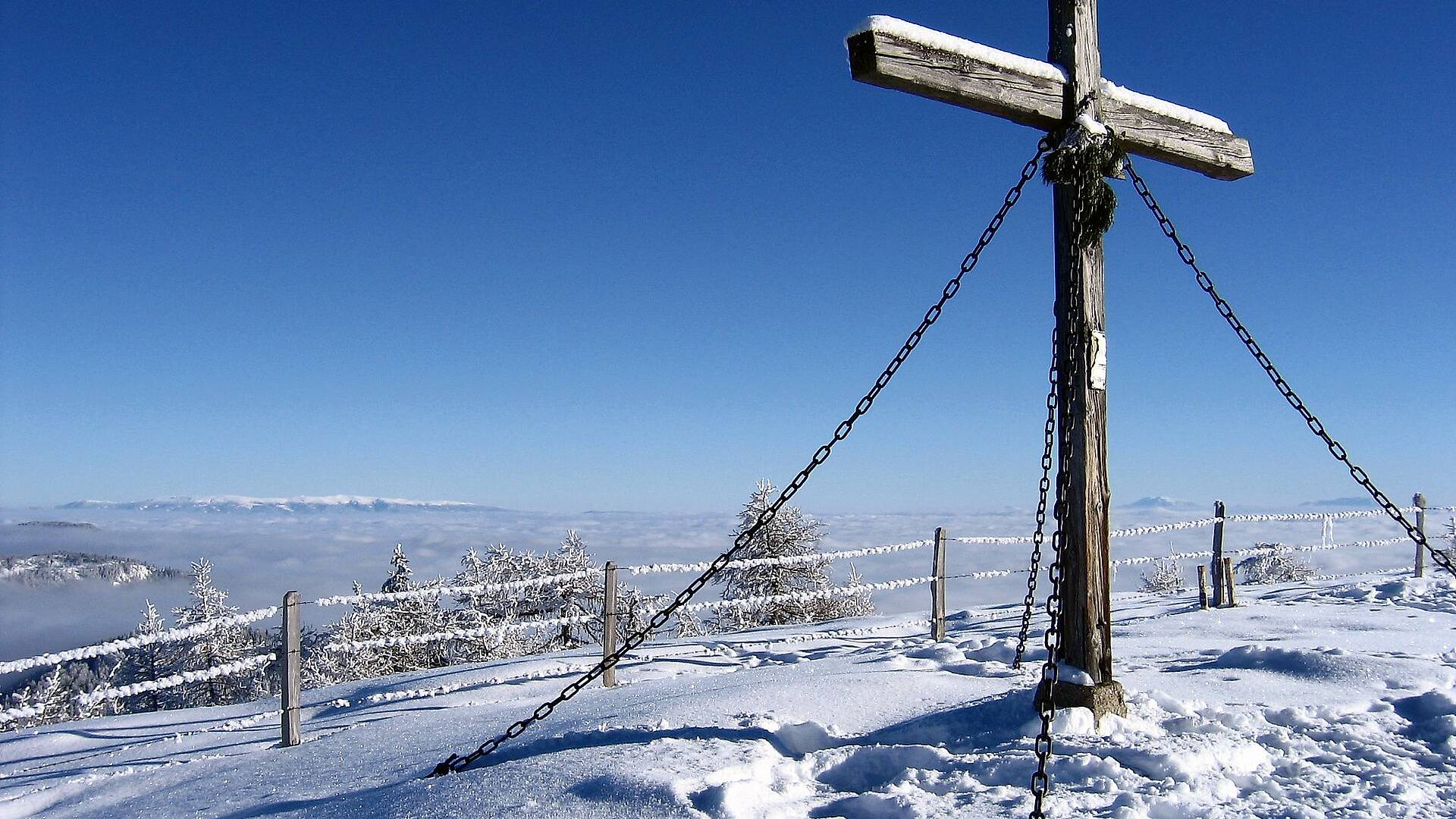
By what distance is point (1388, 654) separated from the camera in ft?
23.5

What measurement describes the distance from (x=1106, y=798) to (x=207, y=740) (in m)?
7.98

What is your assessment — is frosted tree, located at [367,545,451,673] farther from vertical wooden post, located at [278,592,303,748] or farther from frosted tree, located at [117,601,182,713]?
vertical wooden post, located at [278,592,303,748]

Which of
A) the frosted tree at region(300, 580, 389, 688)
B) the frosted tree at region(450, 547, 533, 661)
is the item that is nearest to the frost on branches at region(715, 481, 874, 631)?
the frosted tree at region(450, 547, 533, 661)

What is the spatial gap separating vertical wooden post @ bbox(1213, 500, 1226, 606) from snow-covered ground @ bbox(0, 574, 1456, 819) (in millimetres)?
3435

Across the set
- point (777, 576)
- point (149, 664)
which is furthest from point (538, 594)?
point (149, 664)

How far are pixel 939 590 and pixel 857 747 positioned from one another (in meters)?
6.06

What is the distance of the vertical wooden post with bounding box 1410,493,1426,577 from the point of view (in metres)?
15.3

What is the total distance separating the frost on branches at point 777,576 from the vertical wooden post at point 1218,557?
12.4 metres

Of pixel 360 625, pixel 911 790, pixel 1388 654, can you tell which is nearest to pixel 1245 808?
pixel 911 790

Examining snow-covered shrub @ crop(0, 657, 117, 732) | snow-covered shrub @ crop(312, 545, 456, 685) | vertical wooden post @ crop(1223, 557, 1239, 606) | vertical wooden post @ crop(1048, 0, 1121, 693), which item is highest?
vertical wooden post @ crop(1048, 0, 1121, 693)

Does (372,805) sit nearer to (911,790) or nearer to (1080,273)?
(911,790)

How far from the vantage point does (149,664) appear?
29.6 meters

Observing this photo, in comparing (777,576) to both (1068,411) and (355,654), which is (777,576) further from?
(1068,411)

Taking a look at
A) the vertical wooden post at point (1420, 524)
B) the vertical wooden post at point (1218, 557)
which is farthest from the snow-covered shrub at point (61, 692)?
the vertical wooden post at point (1420, 524)
